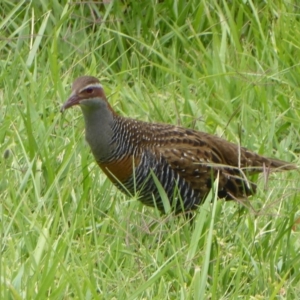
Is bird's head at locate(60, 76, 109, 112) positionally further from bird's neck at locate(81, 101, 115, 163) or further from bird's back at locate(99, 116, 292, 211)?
bird's back at locate(99, 116, 292, 211)

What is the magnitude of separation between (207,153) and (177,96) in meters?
1.21

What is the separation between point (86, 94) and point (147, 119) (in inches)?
44.6

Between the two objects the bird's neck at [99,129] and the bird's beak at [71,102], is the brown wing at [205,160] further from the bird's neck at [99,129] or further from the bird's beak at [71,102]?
the bird's beak at [71,102]

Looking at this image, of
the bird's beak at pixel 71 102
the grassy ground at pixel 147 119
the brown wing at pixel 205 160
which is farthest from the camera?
the brown wing at pixel 205 160

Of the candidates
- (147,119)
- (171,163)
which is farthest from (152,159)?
(147,119)

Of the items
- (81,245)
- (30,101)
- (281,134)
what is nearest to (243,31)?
(281,134)

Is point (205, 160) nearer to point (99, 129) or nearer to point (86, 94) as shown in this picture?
point (99, 129)

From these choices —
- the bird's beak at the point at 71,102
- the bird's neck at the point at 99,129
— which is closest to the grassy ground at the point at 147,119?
the bird's neck at the point at 99,129

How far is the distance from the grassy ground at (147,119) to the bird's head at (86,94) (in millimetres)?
232

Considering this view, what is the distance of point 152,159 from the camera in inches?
219

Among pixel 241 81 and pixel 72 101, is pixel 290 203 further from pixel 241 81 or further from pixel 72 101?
pixel 241 81

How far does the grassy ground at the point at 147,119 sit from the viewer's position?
4473 millimetres

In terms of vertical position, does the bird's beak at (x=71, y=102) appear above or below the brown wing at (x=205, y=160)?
above

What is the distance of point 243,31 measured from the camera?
7555 mm
